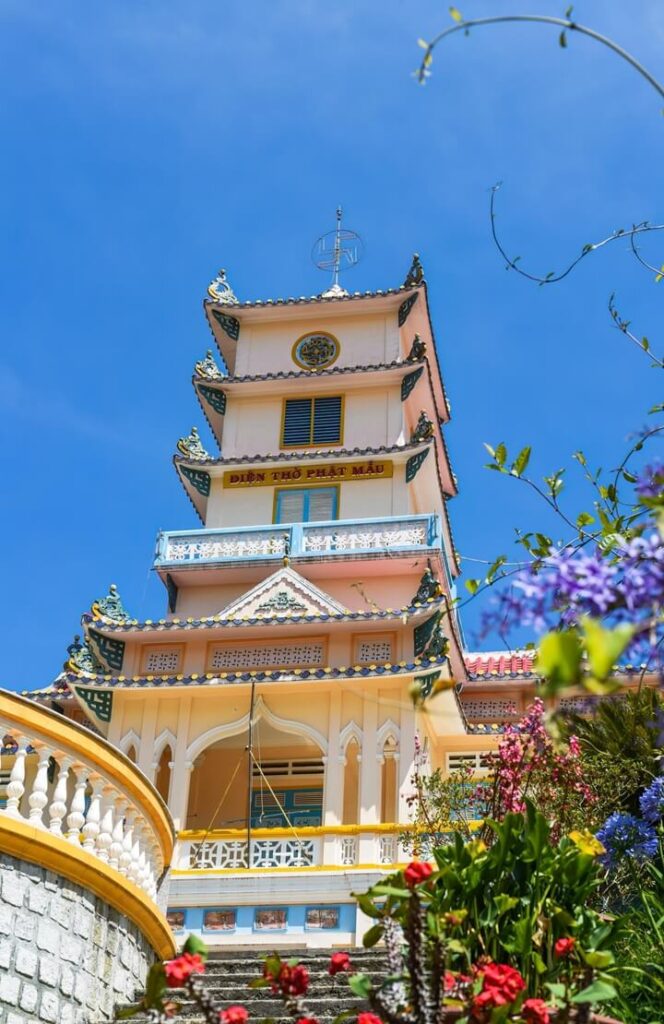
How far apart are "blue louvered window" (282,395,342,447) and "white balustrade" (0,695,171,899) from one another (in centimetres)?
1464

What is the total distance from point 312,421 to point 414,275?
376 cm

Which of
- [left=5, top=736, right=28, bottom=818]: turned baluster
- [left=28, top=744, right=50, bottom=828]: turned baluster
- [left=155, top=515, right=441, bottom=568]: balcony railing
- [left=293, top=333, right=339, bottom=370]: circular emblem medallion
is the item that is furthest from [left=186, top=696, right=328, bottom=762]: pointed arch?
[left=5, top=736, right=28, bottom=818]: turned baluster

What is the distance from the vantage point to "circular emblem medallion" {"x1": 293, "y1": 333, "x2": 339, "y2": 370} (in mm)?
25844

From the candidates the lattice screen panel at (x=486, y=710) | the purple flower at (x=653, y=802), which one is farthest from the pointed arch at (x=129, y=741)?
the purple flower at (x=653, y=802)

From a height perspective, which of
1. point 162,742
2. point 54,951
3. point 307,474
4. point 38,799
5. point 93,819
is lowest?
point 54,951

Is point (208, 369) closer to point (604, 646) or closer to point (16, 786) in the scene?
point (16, 786)

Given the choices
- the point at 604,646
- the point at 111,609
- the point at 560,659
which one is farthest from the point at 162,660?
the point at 604,646

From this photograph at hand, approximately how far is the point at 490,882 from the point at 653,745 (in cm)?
815

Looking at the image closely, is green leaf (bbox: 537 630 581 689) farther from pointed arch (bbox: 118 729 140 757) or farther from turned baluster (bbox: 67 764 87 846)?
pointed arch (bbox: 118 729 140 757)

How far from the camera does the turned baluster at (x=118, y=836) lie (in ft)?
31.0

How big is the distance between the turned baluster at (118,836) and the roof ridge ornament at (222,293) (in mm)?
17878

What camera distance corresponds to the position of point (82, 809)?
920 centimetres

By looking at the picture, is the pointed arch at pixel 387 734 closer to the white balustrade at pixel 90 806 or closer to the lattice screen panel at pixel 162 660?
the lattice screen panel at pixel 162 660

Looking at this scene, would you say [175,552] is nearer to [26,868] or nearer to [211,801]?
[211,801]
